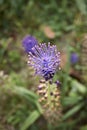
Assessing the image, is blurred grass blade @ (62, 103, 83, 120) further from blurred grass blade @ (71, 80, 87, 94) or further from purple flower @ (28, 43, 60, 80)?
purple flower @ (28, 43, 60, 80)

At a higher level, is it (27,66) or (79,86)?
(27,66)

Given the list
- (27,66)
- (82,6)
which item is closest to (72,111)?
(27,66)

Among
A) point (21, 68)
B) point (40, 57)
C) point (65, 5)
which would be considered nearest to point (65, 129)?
point (21, 68)

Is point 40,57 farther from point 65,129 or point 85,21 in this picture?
point 85,21

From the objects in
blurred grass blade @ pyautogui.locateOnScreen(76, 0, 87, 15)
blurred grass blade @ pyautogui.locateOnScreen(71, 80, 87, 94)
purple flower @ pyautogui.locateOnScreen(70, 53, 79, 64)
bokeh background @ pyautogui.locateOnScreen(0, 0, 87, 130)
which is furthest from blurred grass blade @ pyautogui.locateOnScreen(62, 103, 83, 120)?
blurred grass blade @ pyautogui.locateOnScreen(76, 0, 87, 15)

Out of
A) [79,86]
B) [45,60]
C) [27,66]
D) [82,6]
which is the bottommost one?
[45,60]

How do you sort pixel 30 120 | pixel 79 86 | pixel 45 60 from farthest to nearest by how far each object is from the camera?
pixel 79 86
pixel 30 120
pixel 45 60

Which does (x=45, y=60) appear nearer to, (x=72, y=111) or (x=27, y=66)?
(x=72, y=111)
